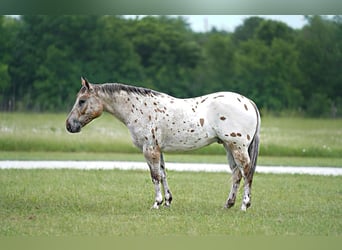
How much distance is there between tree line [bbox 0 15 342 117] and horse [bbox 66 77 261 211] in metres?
5.63

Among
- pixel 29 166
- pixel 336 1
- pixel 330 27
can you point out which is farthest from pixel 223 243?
pixel 330 27

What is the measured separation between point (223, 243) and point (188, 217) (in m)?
0.76

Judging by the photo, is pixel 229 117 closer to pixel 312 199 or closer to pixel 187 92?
pixel 312 199

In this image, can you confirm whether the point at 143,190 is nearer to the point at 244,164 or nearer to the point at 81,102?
the point at 81,102

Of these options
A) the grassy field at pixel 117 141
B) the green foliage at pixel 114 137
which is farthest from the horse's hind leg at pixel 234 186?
the green foliage at pixel 114 137

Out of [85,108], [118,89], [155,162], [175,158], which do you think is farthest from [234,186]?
[175,158]

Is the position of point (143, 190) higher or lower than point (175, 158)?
higher

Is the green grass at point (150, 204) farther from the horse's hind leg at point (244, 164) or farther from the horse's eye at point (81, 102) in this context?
the horse's eye at point (81, 102)

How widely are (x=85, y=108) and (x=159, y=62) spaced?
21.2 ft

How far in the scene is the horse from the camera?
8.10m

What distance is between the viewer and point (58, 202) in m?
8.66

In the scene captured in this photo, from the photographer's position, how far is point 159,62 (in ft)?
47.6

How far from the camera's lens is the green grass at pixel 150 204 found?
23.5 feet

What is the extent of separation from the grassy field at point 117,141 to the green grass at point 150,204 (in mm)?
2436
